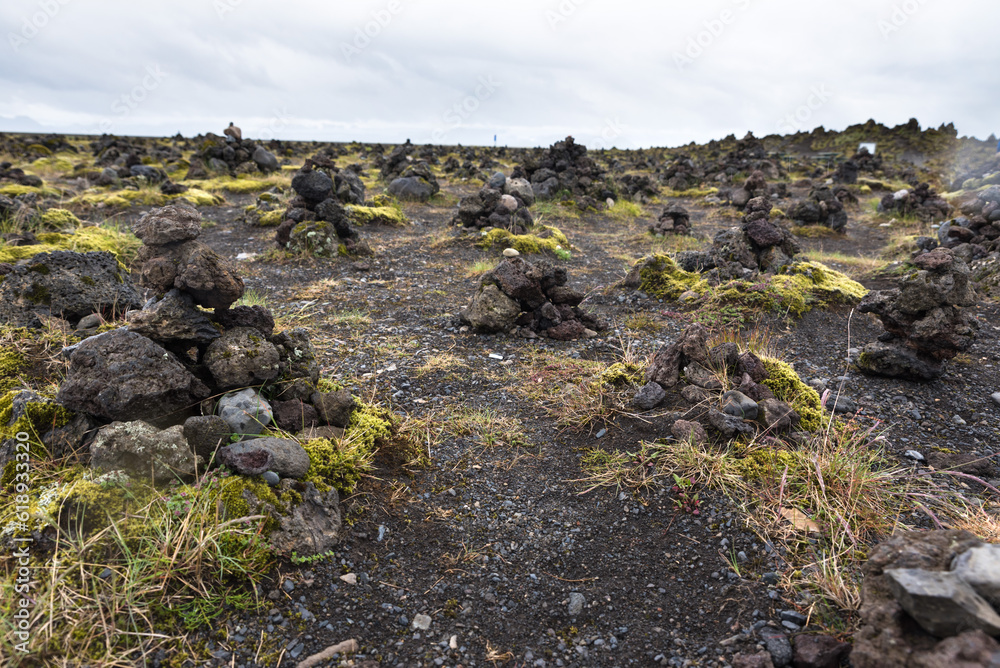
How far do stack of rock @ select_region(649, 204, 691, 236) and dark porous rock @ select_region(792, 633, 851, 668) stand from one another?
1196cm

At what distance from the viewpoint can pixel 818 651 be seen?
230 cm

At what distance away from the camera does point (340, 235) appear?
10703mm

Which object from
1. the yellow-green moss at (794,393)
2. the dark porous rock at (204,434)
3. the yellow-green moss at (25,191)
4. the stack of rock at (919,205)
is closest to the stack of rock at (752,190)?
the stack of rock at (919,205)

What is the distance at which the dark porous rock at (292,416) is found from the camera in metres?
3.66

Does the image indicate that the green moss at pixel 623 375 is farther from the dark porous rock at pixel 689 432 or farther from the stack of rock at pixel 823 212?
the stack of rock at pixel 823 212

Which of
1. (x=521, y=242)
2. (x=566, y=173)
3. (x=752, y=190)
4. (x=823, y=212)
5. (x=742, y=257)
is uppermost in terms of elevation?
(x=566, y=173)

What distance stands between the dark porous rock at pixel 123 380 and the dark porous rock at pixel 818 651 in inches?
147

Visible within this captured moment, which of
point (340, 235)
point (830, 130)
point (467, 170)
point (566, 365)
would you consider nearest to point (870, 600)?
point (566, 365)

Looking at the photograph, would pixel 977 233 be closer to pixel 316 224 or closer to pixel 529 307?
pixel 529 307

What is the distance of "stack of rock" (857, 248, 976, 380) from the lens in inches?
206

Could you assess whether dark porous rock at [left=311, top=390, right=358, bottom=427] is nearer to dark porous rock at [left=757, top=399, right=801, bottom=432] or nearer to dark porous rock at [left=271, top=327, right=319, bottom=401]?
dark porous rock at [left=271, top=327, right=319, bottom=401]

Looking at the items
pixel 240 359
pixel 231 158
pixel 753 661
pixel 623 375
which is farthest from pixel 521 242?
pixel 231 158

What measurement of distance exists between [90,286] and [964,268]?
9211 mm

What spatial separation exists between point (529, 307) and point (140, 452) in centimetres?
488
